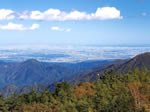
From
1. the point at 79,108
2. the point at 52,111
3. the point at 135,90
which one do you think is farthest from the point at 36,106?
the point at 135,90

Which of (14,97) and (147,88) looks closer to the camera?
(147,88)

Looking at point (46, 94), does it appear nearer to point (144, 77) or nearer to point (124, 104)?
point (124, 104)

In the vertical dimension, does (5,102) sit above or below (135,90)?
below

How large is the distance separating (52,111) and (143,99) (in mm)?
23586

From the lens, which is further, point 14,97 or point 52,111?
point 14,97

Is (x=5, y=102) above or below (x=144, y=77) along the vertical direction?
below

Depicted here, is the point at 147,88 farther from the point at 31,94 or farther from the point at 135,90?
the point at 31,94

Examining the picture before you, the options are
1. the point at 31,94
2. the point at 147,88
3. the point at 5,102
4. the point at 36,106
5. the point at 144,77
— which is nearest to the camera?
the point at 36,106

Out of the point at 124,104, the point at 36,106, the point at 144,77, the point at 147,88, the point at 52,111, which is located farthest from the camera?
the point at 144,77

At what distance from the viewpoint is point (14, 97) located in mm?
71812

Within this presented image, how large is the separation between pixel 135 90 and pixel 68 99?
788 inches

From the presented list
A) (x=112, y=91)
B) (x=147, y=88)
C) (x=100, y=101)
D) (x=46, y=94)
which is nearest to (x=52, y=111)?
(x=100, y=101)

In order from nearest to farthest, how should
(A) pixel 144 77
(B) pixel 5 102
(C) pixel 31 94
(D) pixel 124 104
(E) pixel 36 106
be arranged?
(D) pixel 124 104 → (E) pixel 36 106 → (B) pixel 5 102 → (C) pixel 31 94 → (A) pixel 144 77

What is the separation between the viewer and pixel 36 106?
2389 inches
